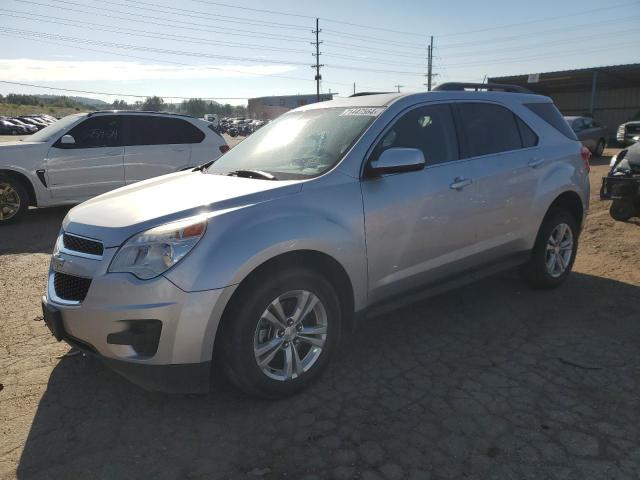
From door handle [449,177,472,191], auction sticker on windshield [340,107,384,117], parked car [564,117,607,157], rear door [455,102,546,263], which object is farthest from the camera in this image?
parked car [564,117,607,157]

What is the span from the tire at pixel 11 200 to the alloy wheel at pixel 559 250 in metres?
7.60

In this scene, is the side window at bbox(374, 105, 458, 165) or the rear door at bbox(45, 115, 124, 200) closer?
the side window at bbox(374, 105, 458, 165)

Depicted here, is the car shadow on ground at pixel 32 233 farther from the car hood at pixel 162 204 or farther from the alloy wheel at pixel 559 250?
the alloy wheel at pixel 559 250

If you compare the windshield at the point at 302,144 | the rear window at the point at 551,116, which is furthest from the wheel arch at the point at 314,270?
the rear window at the point at 551,116

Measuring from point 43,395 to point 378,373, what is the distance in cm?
213

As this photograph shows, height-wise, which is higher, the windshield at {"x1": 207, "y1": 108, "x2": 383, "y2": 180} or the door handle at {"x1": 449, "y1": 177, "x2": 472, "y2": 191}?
the windshield at {"x1": 207, "y1": 108, "x2": 383, "y2": 180}

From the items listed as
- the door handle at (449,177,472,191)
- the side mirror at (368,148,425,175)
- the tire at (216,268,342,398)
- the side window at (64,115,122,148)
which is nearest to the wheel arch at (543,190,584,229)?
the door handle at (449,177,472,191)

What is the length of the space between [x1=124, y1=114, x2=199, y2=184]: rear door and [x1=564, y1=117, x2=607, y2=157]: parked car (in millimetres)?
13728

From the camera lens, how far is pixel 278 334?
308 centimetres

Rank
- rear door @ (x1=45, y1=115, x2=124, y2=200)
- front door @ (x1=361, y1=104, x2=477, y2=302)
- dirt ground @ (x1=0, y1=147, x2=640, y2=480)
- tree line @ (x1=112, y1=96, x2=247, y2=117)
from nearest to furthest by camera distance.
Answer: dirt ground @ (x1=0, y1=147, x2=640, y2=480)
front door @ (x1=361, y1=104, x2=477, y2=302)
rear door @ (x1=45, y1=115, x2=124, y2=200)
tree line @ (x1=112, y1=96, x2=247, y2=117)

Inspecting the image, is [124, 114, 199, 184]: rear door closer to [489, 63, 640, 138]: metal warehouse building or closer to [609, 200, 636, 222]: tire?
[609, 200, 636, 222]: tire

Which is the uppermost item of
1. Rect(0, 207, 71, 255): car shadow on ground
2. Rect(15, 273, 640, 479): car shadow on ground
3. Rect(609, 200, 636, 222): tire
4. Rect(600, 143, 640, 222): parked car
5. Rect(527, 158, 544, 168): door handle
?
Rect(527, 158, 544, 168): door handle

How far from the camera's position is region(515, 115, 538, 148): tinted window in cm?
464

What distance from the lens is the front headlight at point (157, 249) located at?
2.71m
